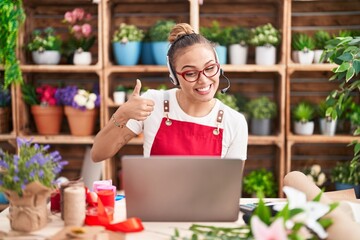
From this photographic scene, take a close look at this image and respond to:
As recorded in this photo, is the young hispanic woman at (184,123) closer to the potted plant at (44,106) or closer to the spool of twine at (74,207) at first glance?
the spool of twine at (74,207)

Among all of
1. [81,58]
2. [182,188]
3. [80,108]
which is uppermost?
[81,58]

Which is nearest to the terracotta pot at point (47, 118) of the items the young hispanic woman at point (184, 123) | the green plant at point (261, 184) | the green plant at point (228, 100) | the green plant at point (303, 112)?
the green plant at point (228, 100)

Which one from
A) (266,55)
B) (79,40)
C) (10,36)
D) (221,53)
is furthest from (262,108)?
(10,36)

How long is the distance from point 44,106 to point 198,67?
190 centimetres

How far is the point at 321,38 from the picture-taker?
356 cm

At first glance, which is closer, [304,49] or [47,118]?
[304,49]

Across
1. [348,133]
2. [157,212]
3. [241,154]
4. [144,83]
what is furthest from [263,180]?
[157,212]

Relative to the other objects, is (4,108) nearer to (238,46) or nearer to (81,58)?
(81,58)

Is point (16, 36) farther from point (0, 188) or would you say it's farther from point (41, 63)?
point (0, 188)

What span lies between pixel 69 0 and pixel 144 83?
82 cm

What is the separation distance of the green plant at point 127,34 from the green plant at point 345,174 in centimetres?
166

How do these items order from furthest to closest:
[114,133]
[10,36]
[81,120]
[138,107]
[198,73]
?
[81,120] < [10,36] < [114,133] < [198,73] < [138,107]

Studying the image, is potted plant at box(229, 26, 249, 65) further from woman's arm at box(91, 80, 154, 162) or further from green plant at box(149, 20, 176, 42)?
woman's arm at box(91, 80, 154, 162)

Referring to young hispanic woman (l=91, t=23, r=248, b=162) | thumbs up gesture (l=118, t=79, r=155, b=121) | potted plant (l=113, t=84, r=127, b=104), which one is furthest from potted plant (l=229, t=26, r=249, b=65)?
thumbs up gesture (l=118, t=79, r=155, b=121)
